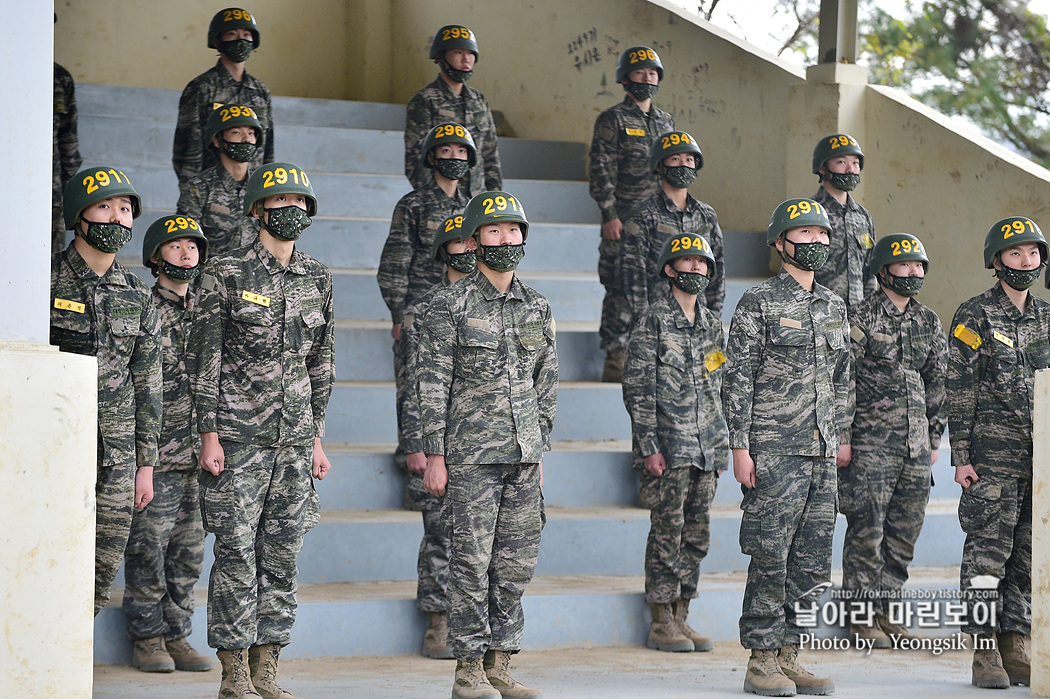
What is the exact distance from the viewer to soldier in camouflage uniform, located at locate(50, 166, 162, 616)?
522 centimetres

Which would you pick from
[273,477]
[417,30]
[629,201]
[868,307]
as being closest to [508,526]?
[273,477]

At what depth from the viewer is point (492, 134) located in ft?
27.9

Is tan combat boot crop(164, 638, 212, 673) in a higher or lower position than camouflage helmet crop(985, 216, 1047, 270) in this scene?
lower

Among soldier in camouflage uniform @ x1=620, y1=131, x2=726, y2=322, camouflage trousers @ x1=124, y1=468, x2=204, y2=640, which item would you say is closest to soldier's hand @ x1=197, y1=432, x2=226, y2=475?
camouflage trousers @ x1=124, y1=468, x2=204, y2=640

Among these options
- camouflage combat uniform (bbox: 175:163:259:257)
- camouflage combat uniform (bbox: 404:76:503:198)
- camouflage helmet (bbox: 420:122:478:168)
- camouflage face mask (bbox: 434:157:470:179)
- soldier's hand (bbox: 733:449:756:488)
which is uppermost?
camouflage combat uniform (bbox: 404:76:503:198)

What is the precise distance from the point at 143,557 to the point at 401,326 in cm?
199

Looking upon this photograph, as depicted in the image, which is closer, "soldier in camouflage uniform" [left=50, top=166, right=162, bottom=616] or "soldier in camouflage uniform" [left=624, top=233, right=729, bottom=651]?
"soldier in camouflage uniform" [left=50, top=166, right=162, bottom=616]

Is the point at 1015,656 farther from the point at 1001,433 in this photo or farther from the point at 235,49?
the point at 235,49

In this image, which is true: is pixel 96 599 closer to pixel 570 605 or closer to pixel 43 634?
pixel 43 634

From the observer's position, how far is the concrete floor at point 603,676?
5574 millimetres

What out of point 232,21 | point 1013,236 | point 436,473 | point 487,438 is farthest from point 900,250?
point 232,21

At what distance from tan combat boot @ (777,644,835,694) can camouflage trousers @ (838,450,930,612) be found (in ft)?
3.26

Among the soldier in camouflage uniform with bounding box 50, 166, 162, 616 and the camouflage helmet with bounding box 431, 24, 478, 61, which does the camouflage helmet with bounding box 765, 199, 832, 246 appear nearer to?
the soldier in camouflage uniform with bounding box 50, 166, 162, 616

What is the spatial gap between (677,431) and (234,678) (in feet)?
8.44
